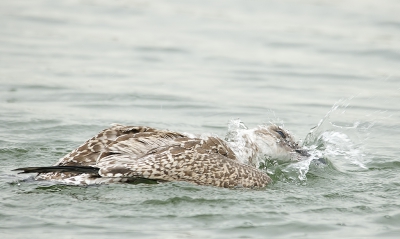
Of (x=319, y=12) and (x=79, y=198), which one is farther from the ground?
(x=319, y=12)

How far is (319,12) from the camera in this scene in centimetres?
1836

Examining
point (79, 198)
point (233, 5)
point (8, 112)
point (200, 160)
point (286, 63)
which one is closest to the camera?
point (79, 198)

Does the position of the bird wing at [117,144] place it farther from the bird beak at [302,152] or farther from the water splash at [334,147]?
the bird beak at [302,152]

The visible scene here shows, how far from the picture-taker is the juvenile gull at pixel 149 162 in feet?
26.2

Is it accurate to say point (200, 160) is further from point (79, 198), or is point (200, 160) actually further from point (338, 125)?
point (338, 125)

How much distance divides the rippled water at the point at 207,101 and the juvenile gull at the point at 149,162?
0.15 m

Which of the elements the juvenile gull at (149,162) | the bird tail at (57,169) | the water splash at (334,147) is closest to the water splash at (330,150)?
the water splash at (334,147)

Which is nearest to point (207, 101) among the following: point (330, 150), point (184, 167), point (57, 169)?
point (330, 150)

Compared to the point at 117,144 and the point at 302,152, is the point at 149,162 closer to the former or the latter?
the point at 117,144

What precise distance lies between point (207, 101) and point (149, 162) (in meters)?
4.91

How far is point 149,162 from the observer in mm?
8148

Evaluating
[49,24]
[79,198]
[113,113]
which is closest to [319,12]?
[49,24]

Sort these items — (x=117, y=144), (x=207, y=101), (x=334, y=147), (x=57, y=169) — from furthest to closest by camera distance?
(x=207, y=101) → (x=334, y=147) → (x=117, y=144) → (x=57, y=169)

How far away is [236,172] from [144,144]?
101 centimetres
